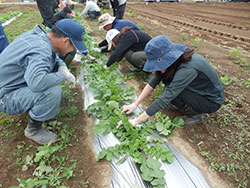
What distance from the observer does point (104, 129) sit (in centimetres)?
193

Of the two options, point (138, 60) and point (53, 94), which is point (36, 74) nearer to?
point (53, 94)

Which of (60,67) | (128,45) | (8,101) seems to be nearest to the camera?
(8,101)

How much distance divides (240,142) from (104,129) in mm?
1686

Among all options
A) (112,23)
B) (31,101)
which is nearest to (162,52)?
(31,101)

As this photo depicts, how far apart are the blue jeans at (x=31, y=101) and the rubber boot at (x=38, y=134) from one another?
0.56 ft

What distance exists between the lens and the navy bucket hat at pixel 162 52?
1.58 meters

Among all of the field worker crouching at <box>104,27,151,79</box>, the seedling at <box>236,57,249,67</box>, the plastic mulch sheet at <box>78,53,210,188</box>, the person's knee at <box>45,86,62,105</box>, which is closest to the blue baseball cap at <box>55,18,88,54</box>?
the person's knee at <box>45,86,62,105</box>

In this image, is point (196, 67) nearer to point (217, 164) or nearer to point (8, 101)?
point (217, 164)

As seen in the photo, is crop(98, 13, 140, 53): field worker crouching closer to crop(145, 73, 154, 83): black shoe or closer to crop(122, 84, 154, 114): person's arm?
crop(145, 73, 154, 83): black shoe

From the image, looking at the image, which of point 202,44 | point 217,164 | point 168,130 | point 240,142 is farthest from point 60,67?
point 202,44

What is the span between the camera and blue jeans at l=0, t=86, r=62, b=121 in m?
1.71

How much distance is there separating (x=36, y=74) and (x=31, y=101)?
1.32 ft

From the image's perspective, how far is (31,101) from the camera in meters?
1.72

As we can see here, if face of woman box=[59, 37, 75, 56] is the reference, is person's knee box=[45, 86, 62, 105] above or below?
below
